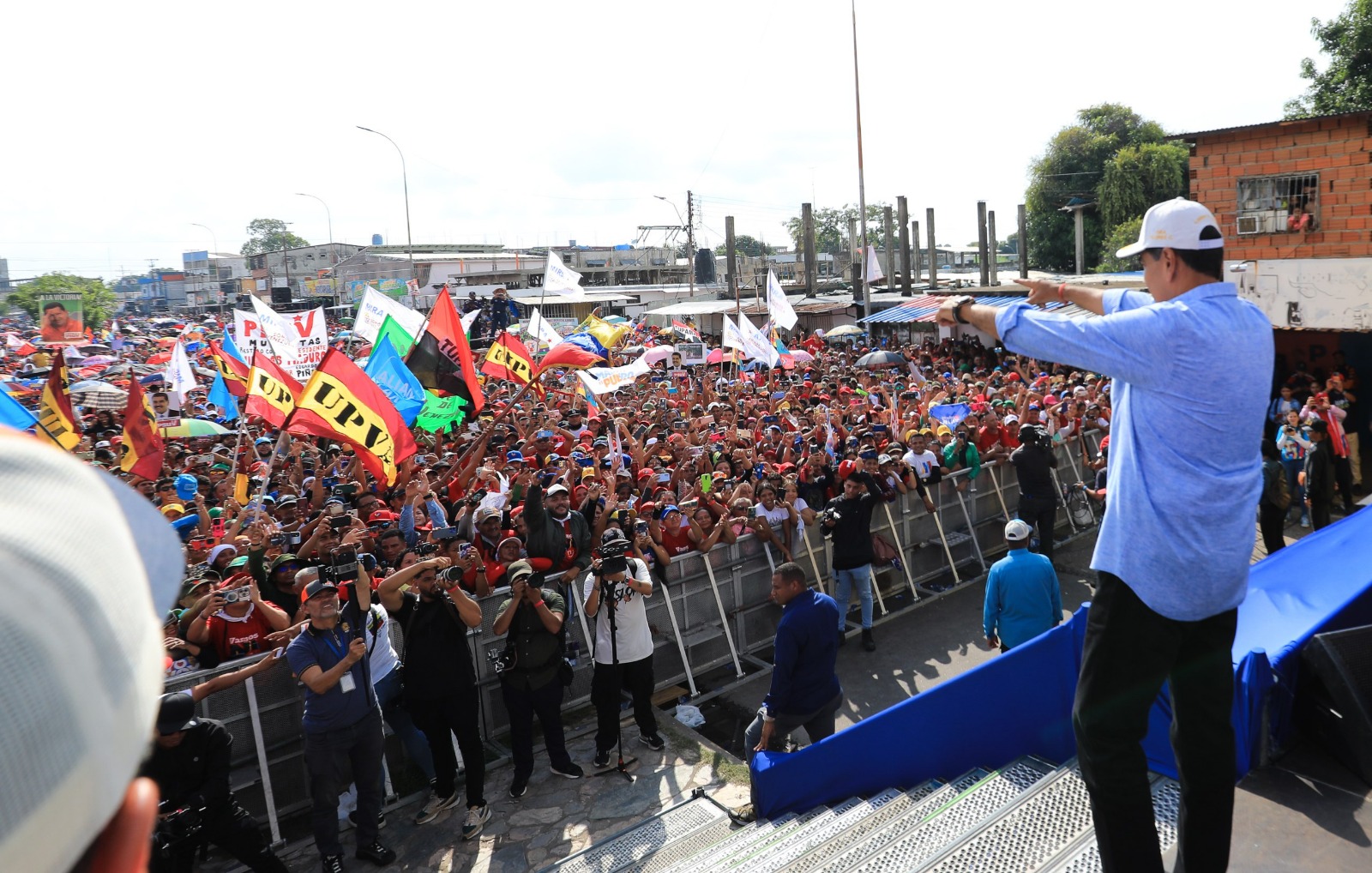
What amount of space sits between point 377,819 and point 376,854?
0.25 meters

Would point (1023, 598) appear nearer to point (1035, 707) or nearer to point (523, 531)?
point (1035, 707)

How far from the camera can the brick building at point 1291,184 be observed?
16.8 m

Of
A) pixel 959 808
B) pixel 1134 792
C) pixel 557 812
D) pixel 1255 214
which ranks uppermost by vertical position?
pixel 1255 214

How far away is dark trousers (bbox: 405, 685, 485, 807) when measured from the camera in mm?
6766

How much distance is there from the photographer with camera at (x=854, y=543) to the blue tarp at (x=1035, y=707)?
13.6 ft

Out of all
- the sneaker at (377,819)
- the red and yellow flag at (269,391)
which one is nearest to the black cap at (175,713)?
the sneaker at (377,819)

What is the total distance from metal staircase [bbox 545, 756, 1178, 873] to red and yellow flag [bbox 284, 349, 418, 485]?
16.8ft

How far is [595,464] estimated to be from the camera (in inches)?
479

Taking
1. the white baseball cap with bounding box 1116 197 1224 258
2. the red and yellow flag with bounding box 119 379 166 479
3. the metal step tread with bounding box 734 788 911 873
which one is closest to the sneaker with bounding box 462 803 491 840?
the metal step tread with bounding box 734 788 911 873

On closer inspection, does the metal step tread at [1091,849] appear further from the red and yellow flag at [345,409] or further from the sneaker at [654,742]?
the red and yellow flag at [345,409]

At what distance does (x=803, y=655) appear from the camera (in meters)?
6.13

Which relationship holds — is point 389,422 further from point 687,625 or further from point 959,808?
point 959,808

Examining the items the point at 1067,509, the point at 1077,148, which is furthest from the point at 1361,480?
the point at 1077,148

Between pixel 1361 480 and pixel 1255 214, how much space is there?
238 inches
